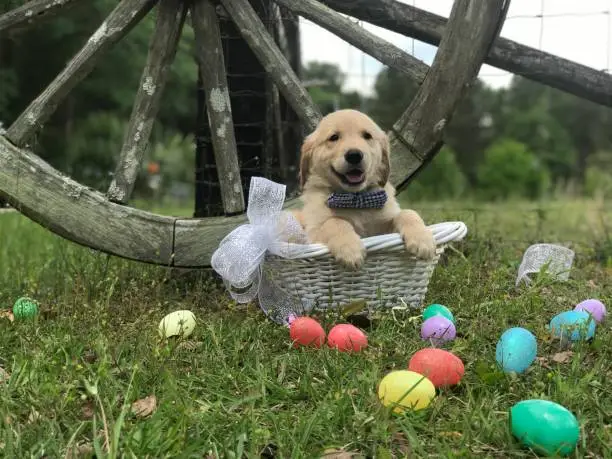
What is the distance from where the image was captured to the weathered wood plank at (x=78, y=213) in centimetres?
278

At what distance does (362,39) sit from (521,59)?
31.0 inches

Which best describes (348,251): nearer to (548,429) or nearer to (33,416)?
(548,429)

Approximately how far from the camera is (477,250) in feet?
11.9

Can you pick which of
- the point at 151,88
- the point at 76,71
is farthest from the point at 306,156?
the point at 76,71

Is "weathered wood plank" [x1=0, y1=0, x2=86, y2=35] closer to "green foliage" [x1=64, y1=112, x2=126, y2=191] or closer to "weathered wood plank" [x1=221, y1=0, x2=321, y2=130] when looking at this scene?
"weathered wood plank" [x1=221, y1=0, x2=321, y2=130]

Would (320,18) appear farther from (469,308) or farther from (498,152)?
(498,152)

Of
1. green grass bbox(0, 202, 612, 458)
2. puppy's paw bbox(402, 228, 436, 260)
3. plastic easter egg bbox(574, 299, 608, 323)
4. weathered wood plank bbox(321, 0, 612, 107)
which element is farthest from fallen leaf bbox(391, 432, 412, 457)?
weathered wood plank bbox(321, 0, 612, 107)

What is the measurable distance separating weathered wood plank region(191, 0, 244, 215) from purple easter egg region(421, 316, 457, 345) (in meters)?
1.09

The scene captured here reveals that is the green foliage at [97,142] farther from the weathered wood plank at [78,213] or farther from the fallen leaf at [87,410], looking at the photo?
the fallen leaf at [87,410]

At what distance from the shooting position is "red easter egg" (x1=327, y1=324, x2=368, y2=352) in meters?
2.04

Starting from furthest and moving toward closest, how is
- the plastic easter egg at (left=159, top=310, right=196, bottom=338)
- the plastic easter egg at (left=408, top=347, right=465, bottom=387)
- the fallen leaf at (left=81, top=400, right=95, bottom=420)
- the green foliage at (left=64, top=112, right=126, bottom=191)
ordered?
1. the green foliage at (left=64, top=112, right=126, bottom=191)
2. the plastic easter egg at (left=159, top=310, right=196, bottom=338)
3. the plastic easter egg at (left=408, top=347, right=465, bottom=387)
4. the fallen leaf at (left=81, top=400, right=95, bottom=420)

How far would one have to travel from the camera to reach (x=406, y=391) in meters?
1.63

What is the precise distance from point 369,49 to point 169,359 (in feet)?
5.32

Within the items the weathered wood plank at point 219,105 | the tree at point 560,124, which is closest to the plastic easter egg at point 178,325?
the weathered wood plank at point 219,105
